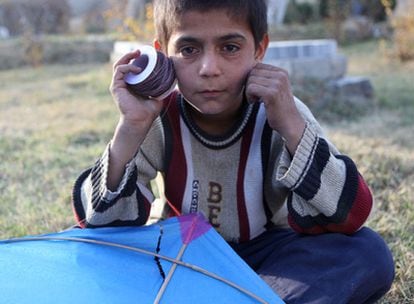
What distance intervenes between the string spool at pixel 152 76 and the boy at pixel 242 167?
0.08 ft

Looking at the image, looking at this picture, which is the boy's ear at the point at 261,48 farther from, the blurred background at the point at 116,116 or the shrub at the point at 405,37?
the shrub at the point at 405,37

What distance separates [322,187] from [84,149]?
224 centimetres

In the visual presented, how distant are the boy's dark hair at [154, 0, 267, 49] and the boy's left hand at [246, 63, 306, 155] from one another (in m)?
0.17

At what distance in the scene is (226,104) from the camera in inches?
56.3

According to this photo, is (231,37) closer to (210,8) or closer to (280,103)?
(210,8)

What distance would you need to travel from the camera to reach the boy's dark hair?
1.38 m

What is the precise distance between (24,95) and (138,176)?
4647 millimetres

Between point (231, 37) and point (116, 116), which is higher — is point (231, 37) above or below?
above

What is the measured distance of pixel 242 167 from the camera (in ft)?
4.96

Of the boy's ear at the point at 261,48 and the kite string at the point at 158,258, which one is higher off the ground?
the boy's ear at the point at 261,48

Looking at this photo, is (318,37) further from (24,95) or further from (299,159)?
(299,159)

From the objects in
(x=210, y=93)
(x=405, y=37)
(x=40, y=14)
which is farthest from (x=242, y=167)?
(x=40, y=14)

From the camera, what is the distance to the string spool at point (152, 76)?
1.35m

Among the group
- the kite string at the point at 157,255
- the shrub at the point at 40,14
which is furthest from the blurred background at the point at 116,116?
the shrub at the point at 40,14
